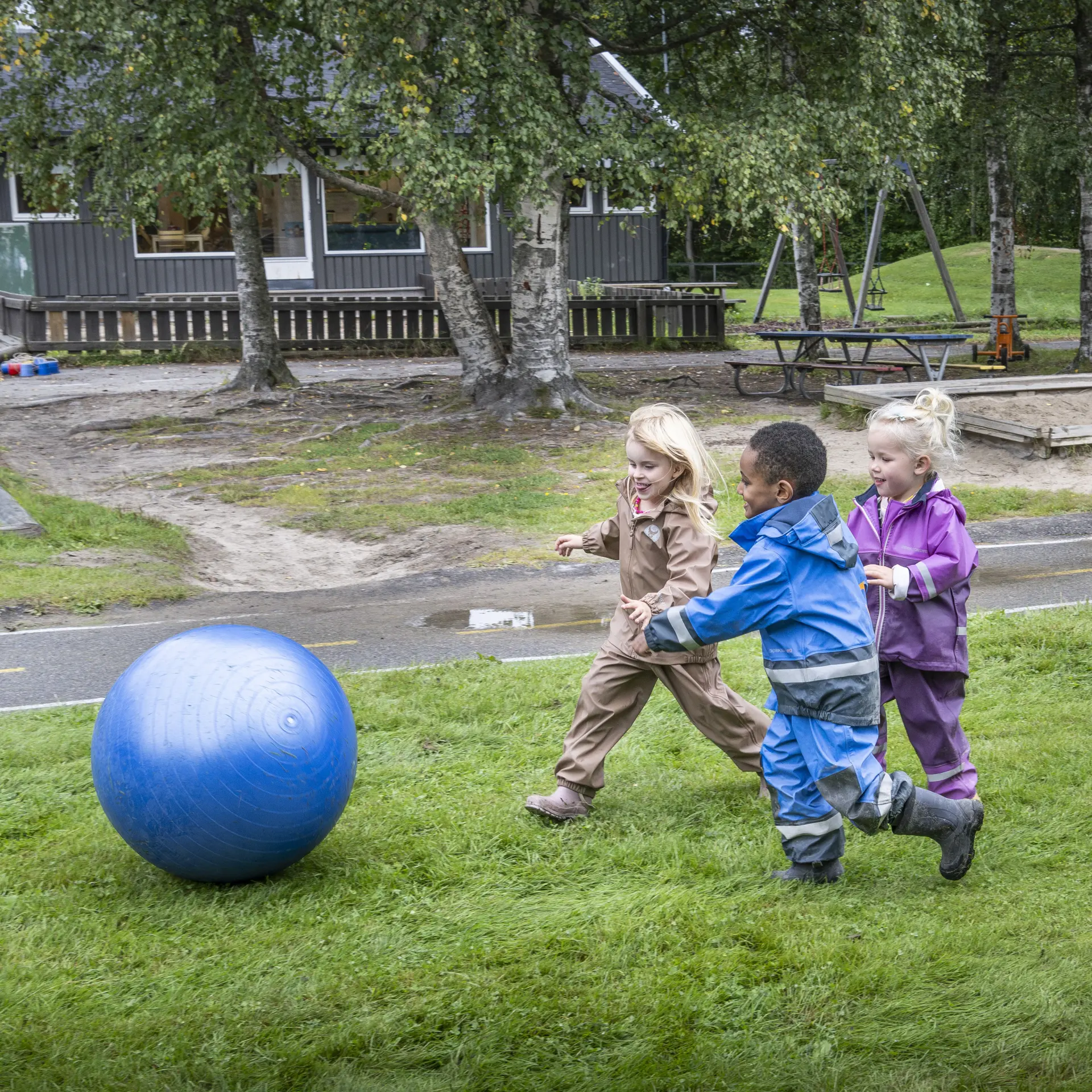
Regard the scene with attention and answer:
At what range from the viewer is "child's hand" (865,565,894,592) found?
4.45m

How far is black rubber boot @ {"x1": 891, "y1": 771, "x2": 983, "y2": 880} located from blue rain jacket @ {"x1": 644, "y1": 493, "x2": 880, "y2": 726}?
260 millimetres

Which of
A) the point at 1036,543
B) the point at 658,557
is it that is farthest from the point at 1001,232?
the point at 658,557

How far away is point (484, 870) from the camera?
4609 millimetres

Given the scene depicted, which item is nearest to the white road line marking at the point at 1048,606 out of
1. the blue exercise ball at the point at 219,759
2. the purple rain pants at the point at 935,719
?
the purple rain pants at the point at 935,719

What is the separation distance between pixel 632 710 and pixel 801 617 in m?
1.05

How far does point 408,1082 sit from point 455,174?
11644 millimetres

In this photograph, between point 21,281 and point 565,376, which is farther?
point 21,281

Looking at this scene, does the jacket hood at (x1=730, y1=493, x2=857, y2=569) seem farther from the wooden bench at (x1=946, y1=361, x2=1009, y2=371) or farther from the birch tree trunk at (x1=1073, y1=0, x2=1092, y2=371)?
the wooden bench at (x1=946, y1=361, x2=1009, y2=371)

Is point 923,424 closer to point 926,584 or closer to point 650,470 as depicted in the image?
point 926,584

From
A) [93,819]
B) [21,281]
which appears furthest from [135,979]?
[21,281]

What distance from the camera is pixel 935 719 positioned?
4711 millimetres

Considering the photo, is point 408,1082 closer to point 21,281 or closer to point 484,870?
point 484,870

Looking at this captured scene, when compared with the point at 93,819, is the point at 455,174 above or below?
above

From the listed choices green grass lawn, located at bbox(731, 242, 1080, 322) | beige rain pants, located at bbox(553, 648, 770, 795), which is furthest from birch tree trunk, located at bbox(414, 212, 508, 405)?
green grass lawn, located at bbox(731, 242, 1080, 322)
